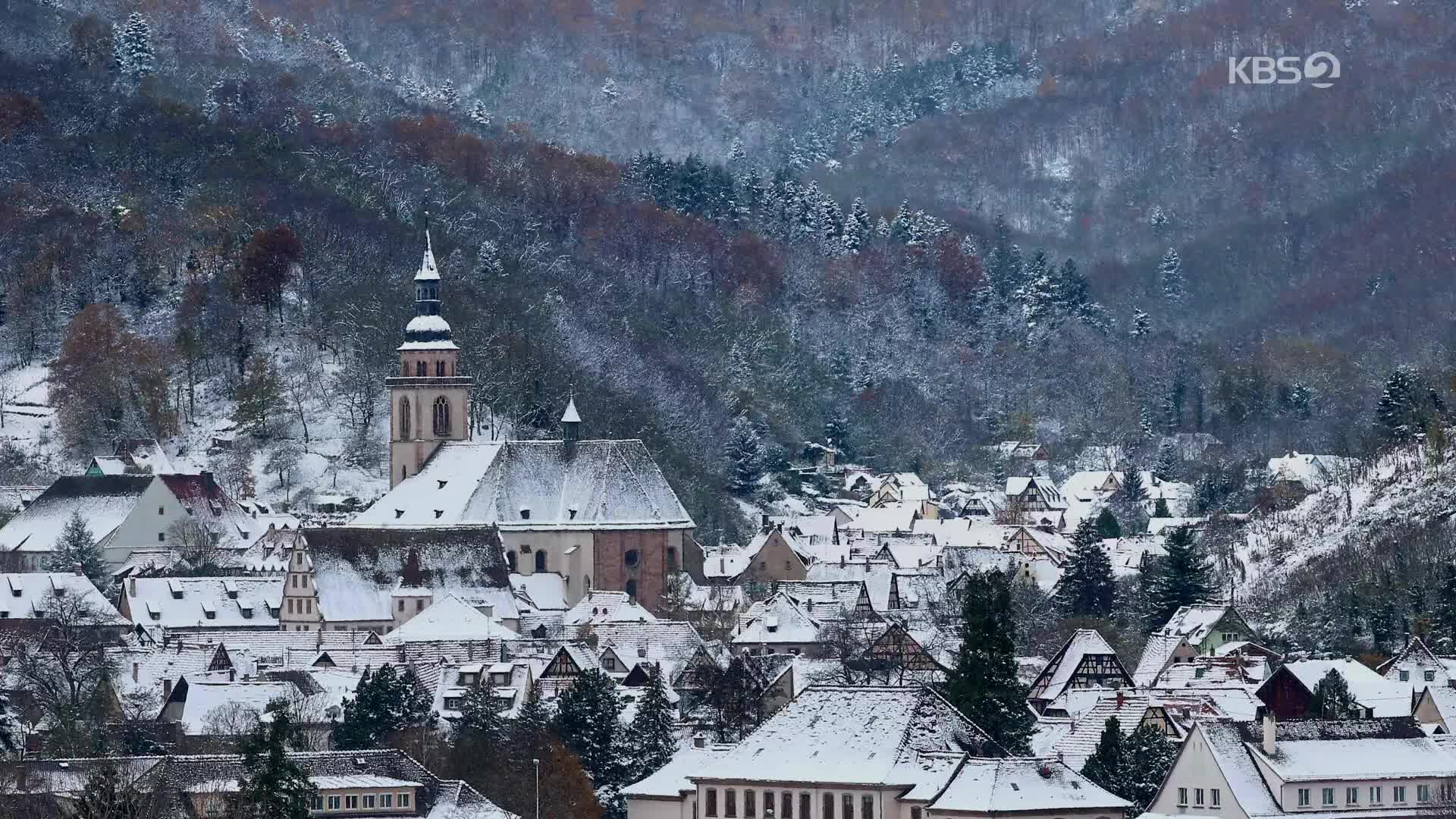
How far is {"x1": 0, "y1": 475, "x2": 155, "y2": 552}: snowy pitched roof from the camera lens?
144 m

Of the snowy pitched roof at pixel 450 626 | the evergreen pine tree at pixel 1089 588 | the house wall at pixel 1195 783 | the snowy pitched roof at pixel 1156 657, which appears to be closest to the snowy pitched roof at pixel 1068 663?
the snowy pitched roof at pixel 1156 657

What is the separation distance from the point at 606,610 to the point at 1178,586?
17961 mm

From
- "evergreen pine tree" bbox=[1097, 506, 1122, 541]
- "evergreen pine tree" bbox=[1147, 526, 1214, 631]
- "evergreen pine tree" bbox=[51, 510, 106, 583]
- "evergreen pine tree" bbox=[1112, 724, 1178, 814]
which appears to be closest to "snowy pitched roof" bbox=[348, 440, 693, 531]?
"evergreen pine tree" bbox=[51, 510, 106, 583]

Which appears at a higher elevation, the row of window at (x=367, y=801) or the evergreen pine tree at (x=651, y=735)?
the evergreen pine tree at (x=651, y=735)

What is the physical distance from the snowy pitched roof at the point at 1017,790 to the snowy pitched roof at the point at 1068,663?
2775 centimetres

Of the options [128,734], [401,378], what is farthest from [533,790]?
[401,378]

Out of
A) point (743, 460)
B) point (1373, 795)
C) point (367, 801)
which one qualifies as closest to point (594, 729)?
point (367, 801)

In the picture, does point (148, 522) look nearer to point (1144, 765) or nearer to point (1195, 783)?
Answer: point (1144, 765)

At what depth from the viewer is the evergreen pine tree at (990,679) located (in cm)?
8325

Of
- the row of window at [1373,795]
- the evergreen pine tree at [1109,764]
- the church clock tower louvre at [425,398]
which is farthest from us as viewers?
the church clock tower louvre at [425,398]

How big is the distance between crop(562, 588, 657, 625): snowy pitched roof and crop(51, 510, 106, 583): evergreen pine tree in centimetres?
1878

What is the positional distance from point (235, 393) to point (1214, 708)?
83.9 meters

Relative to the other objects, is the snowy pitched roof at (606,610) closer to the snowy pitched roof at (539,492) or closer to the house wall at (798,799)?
the snowy pitched roof at (539,492)

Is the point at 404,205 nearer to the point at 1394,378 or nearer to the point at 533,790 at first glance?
the point at 1394,378
